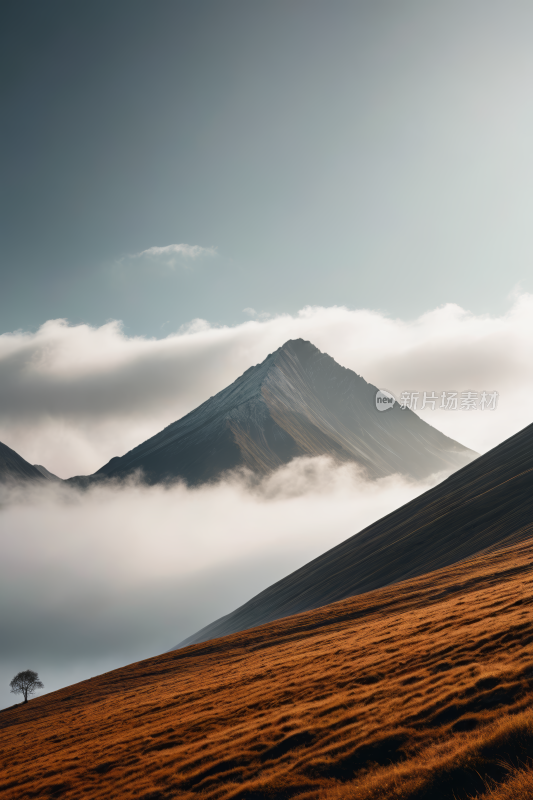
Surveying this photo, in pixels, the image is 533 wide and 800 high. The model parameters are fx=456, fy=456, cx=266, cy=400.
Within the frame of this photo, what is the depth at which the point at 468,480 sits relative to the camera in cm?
14425

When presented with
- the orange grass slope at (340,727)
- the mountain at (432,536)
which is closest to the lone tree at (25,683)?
the mountain at (432,536)

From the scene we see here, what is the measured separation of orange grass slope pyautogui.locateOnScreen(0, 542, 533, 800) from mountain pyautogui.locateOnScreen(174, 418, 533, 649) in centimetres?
4861

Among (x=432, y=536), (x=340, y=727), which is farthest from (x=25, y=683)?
(x=340, y=727)

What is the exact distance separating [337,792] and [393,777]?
2.05 meters

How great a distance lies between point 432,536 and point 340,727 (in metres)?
99.6

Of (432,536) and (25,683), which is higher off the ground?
(25,683)

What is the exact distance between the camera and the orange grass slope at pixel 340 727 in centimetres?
1548

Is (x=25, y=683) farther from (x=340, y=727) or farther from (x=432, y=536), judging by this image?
(x=340, y=727)

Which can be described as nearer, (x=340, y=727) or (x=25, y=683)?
(x=340, y=727)

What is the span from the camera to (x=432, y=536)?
111375 mm

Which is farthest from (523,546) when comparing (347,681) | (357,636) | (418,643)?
(347,681)

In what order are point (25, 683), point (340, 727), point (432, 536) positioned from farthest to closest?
point (25, 683), point (432, 536), point (340, 727)

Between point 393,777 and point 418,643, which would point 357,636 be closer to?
point 418,643

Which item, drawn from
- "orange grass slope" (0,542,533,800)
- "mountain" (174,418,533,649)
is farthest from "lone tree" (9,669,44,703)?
"orange grass slope" (0,542,533,800)
